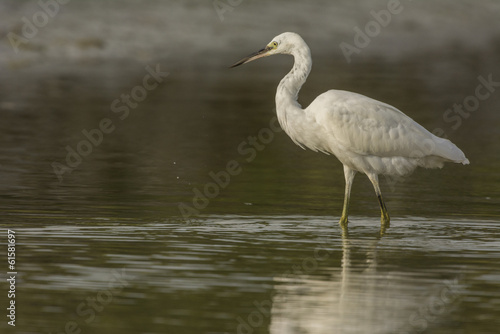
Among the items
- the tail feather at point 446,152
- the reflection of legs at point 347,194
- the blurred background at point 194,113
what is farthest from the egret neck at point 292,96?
the tail feather at point 446,152

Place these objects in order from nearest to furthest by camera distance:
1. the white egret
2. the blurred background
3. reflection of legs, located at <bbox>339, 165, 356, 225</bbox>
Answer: the blurred background
reflection of legs, located at <bbox>339, 165, 356, 225</bbox>
the white egret

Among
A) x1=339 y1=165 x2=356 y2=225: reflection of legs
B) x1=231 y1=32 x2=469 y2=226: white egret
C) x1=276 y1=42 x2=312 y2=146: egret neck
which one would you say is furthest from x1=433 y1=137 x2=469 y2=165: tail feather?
x1=276 y1=42 x2=312 y2=146: egret neck

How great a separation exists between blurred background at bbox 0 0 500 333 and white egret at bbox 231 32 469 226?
59cm

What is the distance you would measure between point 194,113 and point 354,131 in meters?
11.4

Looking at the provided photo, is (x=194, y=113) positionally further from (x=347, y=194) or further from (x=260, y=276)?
(x=260, y=276)

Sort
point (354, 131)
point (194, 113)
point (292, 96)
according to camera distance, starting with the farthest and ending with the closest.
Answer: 1. point (194, 113)
2. point (292, 96)
3. point (354, 131)

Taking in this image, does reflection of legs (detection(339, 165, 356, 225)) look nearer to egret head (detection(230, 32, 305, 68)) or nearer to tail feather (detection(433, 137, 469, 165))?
tail feather (detection(433, 137, 469, 165))

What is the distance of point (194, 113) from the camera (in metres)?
24.4

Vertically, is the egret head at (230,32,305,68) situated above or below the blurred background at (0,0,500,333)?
above

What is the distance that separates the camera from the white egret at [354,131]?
13.2 m

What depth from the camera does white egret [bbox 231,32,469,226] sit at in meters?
13.2

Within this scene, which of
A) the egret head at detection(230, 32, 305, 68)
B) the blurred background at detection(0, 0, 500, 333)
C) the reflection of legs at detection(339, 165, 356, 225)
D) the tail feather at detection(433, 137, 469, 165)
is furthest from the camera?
the egret head at detection(230, 32, 305, 68)

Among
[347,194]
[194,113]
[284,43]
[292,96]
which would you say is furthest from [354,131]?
[194,113]

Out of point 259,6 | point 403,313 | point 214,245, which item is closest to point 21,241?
point 214,245
